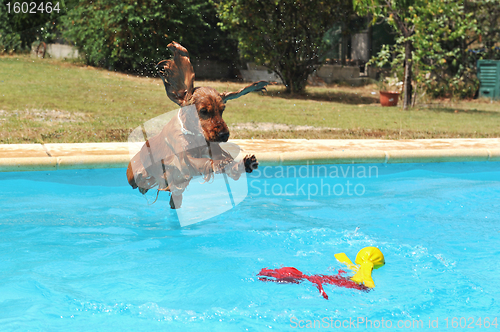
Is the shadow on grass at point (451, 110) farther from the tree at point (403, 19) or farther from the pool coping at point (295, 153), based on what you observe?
the pool coping at point (295, 153)

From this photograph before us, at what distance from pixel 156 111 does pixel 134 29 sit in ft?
19.9

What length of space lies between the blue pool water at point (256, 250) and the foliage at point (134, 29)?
1109 centimetres

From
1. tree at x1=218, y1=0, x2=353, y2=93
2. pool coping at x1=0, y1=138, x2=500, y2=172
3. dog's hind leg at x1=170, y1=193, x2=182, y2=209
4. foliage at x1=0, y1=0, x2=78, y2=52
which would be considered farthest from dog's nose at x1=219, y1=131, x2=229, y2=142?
foliage at x1=0, y1=0, x2=78, y2=52

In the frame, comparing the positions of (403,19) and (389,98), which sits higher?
(403,19)

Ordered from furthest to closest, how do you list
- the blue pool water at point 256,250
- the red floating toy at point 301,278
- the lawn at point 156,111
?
the lawn at point 156,111, the red floating toy at point 301,278, the blue pool water at point 256,250

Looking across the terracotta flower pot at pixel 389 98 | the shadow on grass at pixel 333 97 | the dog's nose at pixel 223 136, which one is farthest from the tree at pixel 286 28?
the dog's nose at pixel 223 136

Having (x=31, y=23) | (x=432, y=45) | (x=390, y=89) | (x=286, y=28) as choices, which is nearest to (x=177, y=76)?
(x=432, y=45)

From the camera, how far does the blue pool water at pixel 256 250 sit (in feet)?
12.3

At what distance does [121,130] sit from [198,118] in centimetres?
538

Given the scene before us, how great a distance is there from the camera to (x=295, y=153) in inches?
267

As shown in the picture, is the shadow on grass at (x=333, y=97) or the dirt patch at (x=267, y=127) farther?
the shadow on grass at (x=333, y=97)

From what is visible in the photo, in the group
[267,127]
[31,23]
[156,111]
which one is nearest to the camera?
[267,127]

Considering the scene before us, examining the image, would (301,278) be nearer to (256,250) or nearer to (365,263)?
(365,263)

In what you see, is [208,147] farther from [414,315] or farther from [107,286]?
[414,315]
